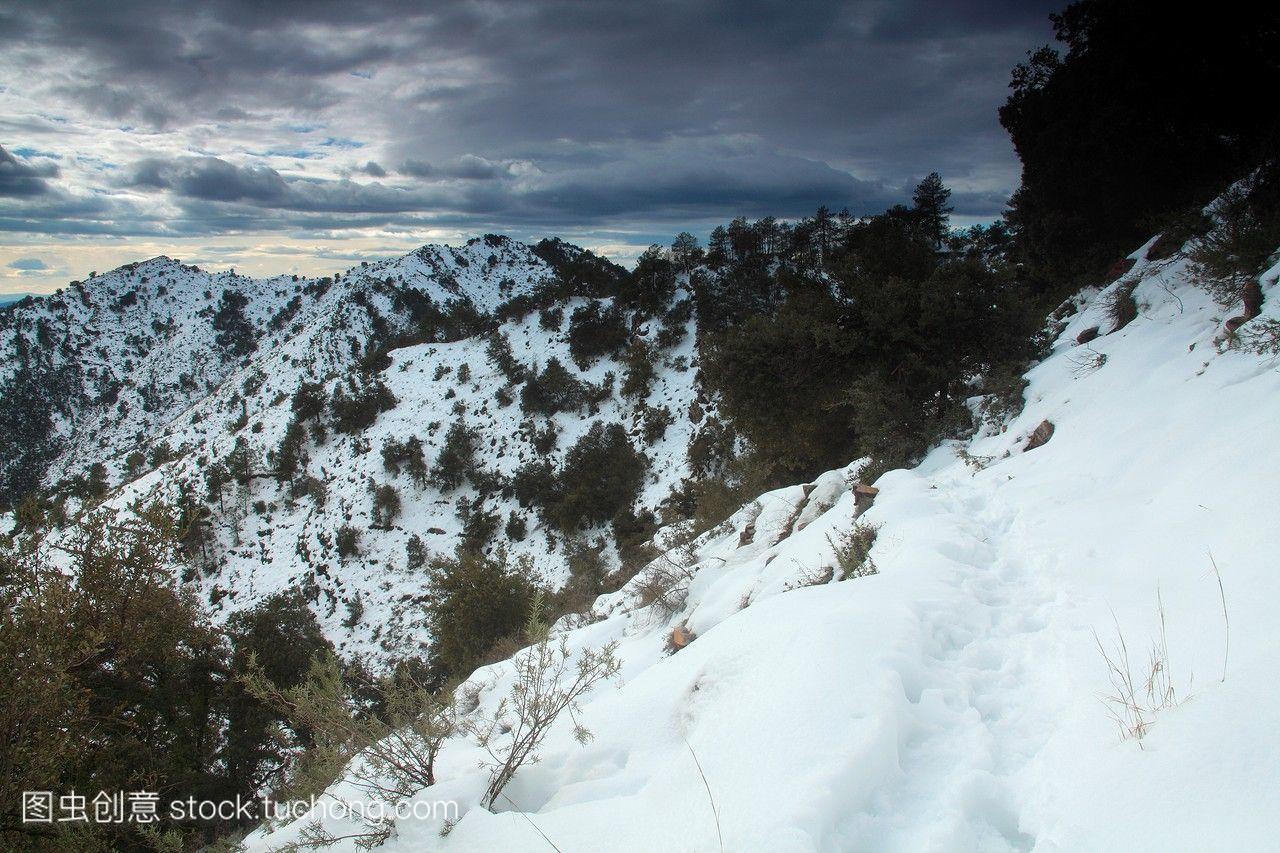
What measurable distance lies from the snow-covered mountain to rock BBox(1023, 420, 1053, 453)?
2562 centimetres

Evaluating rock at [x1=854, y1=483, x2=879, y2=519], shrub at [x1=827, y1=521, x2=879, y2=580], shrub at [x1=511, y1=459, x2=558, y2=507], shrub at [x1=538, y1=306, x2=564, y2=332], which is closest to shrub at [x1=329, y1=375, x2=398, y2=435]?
shrub at [x1=538, y1=306, x2=564, y2=332]

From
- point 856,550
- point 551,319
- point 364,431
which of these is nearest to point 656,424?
point 551,319

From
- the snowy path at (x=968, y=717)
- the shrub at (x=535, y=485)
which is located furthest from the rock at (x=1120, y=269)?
the shrub at (x=535, y=485)

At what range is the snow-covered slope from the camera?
2.37m

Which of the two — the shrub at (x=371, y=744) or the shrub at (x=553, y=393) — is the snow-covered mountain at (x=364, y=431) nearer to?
the shrub at (x=553, y=393)

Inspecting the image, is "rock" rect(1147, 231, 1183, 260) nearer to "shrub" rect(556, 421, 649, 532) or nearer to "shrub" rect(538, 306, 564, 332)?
"shrub" rect(556, 421, 649, 532)

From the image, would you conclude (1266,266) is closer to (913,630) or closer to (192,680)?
(913,630)

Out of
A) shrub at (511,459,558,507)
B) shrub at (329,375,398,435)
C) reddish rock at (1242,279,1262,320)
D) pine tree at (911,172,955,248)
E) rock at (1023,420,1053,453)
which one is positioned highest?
pine tree at (911,172,955,248)

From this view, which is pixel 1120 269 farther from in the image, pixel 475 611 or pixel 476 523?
pixel 476 523

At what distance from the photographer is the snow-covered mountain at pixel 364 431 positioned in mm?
38531

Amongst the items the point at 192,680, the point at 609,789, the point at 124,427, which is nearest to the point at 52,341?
the point at 124,427

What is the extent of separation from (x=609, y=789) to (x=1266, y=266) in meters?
10.5

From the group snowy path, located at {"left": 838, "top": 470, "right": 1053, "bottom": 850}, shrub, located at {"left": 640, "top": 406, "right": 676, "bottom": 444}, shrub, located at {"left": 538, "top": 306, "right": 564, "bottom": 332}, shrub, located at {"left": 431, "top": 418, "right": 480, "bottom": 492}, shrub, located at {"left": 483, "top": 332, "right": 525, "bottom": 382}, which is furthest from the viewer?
shrub, located at {"left": 538, "top": 306, "right": 564, "bottom": 332}

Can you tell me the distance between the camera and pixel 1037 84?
18625mm
